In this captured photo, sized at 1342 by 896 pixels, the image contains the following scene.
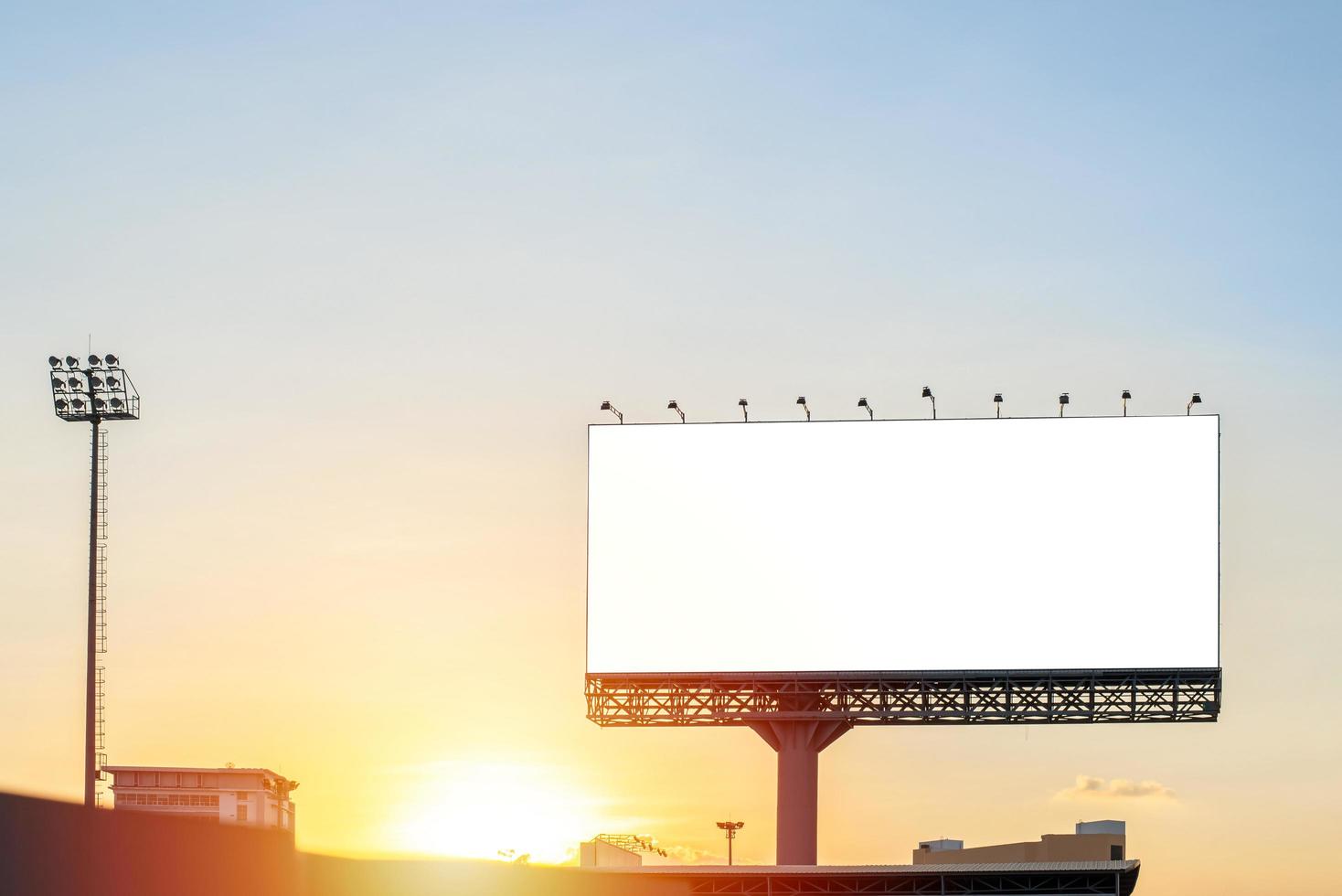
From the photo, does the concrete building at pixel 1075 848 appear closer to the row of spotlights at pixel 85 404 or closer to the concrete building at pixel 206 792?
the row of spotlights at pixel 85 404

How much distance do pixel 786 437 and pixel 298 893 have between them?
45.5 meters

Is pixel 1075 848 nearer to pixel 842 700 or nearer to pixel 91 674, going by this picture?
pixel 842 700

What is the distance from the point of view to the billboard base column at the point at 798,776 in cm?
5941

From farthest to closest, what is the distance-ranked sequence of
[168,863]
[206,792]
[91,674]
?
[206,792] → [91,674] → [168,863]

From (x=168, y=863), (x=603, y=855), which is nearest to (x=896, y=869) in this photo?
(x=603, y=855)

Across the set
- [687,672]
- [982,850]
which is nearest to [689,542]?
[687,672]

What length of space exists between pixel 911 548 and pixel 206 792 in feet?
267

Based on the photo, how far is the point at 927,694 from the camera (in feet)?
194

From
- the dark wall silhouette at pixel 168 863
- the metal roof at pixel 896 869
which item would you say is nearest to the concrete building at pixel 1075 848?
the metal roof at pixel 896 869

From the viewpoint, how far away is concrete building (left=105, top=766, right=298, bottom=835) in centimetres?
12762

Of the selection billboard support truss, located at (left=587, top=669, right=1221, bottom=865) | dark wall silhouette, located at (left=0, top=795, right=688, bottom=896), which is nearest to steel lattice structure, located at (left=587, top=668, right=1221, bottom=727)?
billboard support truss, located at (left=587, top=669, right=1221, bottom=865)

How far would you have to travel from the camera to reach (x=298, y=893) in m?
16.2

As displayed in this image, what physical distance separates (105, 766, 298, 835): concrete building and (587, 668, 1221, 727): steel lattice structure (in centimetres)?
7303

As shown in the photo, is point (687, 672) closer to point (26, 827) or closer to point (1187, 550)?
point (1187, 550)
